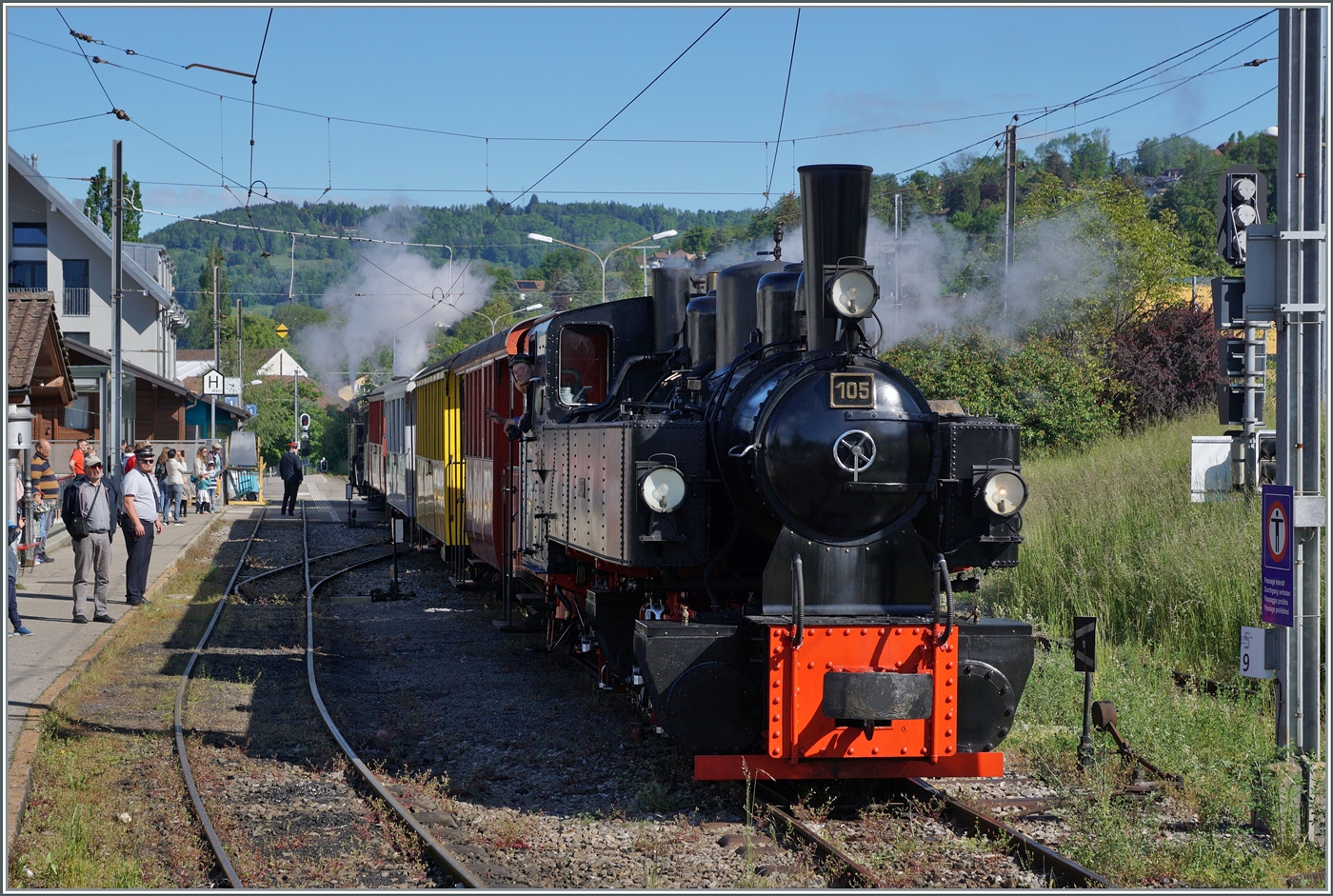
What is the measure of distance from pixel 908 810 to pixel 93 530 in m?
8.88

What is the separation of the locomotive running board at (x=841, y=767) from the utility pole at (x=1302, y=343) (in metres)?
1.68

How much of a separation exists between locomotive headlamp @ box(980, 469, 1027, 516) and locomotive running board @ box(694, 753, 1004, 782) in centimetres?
120

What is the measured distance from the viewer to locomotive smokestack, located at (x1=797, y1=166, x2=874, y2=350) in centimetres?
610

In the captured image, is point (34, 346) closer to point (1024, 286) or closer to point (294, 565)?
point (294, 565)

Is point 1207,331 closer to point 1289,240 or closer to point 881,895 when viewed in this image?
point 1289,240

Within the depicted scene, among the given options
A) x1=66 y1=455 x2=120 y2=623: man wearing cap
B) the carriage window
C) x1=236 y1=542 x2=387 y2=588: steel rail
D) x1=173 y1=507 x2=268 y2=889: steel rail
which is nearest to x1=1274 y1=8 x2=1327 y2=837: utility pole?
the carriage window

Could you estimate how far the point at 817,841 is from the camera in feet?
18.2

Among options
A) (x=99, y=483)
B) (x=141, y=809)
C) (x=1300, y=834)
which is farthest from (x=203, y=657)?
(x=1300, y=834)

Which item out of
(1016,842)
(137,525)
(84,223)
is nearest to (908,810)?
(1016,842)

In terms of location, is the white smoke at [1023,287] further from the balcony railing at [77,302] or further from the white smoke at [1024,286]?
the balcony railing at [77,302]

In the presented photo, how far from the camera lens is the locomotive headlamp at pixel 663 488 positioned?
6148 millimetres

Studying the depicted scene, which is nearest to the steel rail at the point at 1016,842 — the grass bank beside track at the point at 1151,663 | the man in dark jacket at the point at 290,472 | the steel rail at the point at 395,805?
the grass bank beside track at the point at 1151,663

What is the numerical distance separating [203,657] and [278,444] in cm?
4402

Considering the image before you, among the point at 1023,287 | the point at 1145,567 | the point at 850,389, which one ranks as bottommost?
the point at 1145,567
